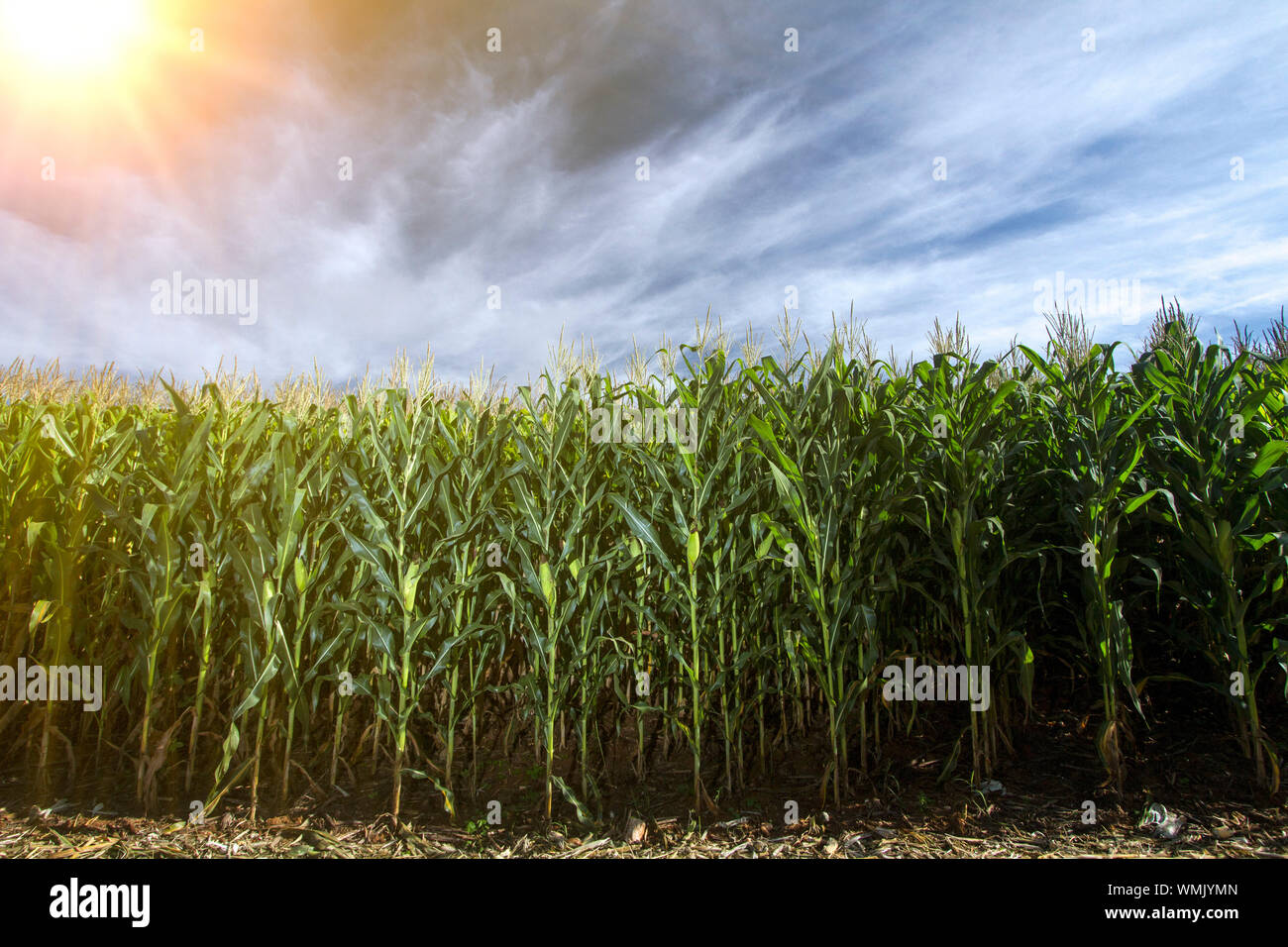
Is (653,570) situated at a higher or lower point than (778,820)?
higher

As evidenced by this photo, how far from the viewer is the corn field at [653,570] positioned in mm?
3635

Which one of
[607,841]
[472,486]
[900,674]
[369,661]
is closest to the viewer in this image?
[607,841]

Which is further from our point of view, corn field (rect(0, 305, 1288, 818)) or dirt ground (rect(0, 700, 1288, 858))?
corn field (rect(0, 305, 1288, 818))

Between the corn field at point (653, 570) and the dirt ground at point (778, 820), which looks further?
the corn field at point (653, 570)

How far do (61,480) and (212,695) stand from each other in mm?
1819

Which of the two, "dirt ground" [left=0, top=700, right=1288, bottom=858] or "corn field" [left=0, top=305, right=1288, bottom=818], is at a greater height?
"corn field" [left=0, top=305, right=1288, bottom=818]

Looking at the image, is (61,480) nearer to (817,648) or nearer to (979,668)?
(817,648)

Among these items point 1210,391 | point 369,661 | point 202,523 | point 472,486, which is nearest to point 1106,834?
point 1210,391

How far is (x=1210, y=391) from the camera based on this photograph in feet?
12.6

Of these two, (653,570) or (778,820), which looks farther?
(653,570)

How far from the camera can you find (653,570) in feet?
12.7

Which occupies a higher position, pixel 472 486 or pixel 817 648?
pixel 472 486

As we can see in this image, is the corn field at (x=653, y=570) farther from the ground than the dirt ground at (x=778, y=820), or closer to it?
farther from the ground

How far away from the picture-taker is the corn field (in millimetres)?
3635
